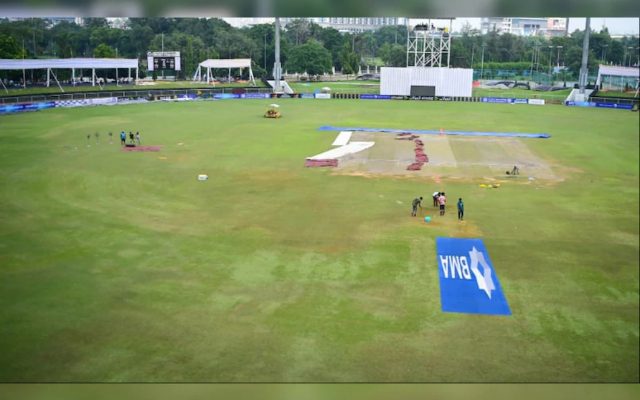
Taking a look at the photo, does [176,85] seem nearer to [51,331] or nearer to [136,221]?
[136,221]

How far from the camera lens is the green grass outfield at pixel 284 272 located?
10.3 meters

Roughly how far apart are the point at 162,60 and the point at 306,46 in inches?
1453

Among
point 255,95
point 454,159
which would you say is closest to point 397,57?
point 255,95

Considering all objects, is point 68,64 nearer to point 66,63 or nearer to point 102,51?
point 66,63

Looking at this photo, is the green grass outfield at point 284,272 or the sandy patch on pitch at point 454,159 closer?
the green grass outfield at point 284,272

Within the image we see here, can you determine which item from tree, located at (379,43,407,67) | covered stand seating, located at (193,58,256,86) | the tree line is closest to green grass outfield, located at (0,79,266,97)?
covered stand seating, located at (193,58,256,86)

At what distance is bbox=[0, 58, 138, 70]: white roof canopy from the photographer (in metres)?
23.9

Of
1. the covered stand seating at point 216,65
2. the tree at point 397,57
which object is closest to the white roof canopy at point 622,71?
the tree at point 397,57

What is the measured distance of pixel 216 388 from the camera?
2.07m

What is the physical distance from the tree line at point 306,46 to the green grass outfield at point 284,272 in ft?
70.2

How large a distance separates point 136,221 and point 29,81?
15073 millimetres

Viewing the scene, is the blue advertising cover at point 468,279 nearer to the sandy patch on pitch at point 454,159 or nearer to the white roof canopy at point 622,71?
the sandy patch on pitch at point 454,159

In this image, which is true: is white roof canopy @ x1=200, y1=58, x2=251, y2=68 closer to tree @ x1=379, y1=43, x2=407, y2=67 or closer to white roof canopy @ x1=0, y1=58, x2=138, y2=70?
white roof canopy @ x1=0, y1=58, x2=138, y2=70

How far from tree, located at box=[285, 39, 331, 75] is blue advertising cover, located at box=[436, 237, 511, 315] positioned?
73795 millimetres
